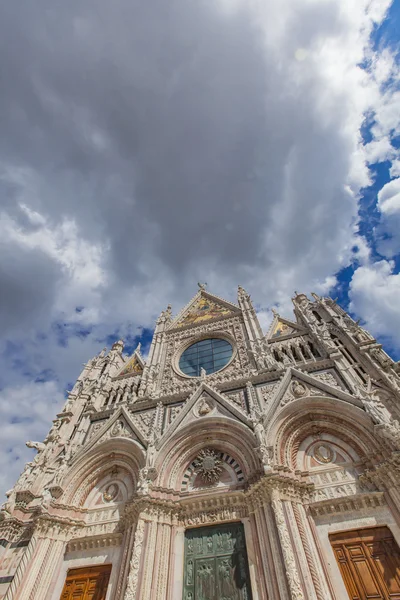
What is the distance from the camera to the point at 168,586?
851 centimetres

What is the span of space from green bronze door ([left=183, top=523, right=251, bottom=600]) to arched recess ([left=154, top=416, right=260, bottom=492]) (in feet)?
4.99

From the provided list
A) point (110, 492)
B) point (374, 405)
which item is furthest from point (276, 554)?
point (110, 492)

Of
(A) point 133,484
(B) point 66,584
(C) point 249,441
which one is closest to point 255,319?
(C) point 249,441

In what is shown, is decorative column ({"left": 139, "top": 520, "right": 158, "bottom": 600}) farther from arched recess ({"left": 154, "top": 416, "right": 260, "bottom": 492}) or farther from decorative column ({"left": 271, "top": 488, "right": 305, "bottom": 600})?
decorative column ({"left": 271, "top": 488, "right": 305, "bottom": 600})

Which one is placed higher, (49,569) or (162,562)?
(49,569)

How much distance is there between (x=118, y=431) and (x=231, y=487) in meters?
5.32

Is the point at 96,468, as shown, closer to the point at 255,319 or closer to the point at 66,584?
the point at 66,584

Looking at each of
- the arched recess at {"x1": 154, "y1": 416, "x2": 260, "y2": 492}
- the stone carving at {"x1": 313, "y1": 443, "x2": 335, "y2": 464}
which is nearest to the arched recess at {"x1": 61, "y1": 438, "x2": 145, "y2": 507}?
the arched recess at {"x1": 154, "y1": 416, "x2": 260, "y2": 492}

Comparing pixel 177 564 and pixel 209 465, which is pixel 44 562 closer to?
pixel 177 564

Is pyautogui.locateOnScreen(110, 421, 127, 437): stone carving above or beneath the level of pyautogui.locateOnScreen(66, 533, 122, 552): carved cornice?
above

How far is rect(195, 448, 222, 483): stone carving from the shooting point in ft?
35.4

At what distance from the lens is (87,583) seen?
9.41 meters

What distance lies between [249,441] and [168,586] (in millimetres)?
4493

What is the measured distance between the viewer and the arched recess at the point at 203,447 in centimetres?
1070
